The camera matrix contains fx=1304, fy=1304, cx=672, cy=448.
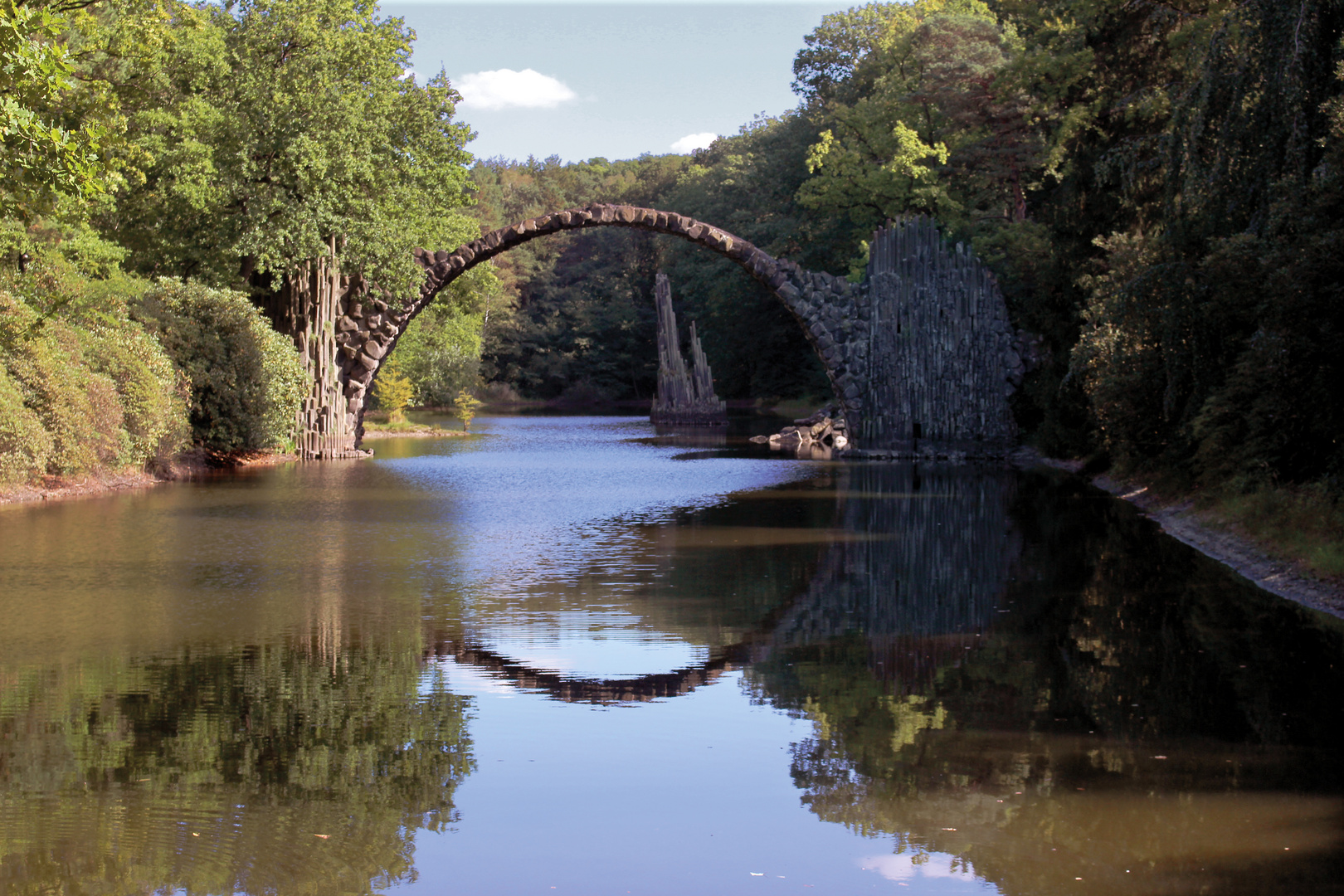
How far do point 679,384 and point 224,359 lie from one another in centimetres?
2746

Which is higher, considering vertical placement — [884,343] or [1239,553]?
[884,343]

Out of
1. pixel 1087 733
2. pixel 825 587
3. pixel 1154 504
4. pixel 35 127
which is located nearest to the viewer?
pixel 1087 733

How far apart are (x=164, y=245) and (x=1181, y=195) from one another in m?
19.8

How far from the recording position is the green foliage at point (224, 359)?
22828mm

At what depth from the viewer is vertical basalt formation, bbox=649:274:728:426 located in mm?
48531

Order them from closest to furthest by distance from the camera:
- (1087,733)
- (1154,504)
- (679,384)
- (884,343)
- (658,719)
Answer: (1087,733), (658,719), (1154,504), (884,343), (679,384)

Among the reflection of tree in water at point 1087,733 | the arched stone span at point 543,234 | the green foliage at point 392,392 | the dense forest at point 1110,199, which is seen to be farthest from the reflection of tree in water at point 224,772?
the green foliage at point 392,392

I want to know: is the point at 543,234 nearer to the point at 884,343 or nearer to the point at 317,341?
the point at 317,341

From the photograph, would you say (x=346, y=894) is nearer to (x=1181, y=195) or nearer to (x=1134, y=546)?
(x=1134, y=546)

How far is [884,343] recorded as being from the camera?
2886 cm

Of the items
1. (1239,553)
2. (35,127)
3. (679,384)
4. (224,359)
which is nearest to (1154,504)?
(1239,553)

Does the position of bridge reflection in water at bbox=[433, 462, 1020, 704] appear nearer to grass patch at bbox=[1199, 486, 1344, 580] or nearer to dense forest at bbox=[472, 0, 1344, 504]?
grass patch at bbox=[1199, 486, 1344, 580]

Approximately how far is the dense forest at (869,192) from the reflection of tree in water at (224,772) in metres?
6.05

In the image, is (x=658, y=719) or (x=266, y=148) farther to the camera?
(x=266, y=148)
